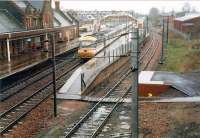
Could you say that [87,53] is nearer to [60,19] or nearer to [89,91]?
[89,91]

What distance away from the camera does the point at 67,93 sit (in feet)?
89.8

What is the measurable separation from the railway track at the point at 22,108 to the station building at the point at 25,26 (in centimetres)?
587

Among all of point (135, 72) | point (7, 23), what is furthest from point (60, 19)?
point (135, 72)

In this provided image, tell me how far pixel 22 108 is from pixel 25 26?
21.0 m

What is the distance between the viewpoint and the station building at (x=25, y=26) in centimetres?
3731

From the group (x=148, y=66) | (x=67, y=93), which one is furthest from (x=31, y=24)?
(x=67, y=93)

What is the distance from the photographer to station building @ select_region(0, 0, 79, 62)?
37.3 m

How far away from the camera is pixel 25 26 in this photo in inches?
1687

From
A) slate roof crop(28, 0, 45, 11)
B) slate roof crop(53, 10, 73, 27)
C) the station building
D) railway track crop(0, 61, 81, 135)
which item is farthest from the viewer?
slate roof crop(53, 10, 73, 27)

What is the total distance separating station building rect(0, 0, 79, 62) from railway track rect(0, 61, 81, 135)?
587 cm

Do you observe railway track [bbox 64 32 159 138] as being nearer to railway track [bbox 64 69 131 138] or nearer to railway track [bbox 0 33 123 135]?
railway track [bbox 64 69 131 138]

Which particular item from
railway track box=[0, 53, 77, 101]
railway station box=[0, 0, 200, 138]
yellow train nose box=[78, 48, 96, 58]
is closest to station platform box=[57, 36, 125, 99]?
railway station box=[0, 0, 200, 138]

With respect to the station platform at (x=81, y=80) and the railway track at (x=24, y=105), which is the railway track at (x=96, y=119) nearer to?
the station platform at (x=81, y=80)

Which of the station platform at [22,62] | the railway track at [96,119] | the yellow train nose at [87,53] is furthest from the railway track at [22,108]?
the yellow train nose at [87,53]
